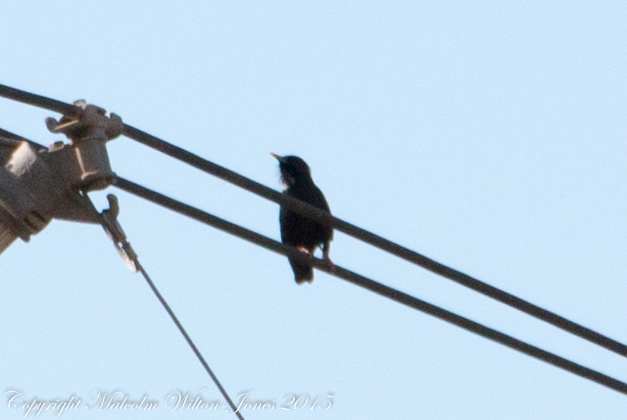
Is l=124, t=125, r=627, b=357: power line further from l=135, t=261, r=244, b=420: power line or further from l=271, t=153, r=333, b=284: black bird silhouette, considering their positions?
l=271, t=153, r=333, b=284: black bird silhouette

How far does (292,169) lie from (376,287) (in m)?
4.79

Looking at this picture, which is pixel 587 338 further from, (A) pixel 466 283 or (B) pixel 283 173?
(B) pixel 283 173

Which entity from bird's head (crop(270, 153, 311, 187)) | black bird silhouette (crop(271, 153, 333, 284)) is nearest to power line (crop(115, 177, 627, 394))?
black bird silhouette (crop(271, 153, 333, 284))

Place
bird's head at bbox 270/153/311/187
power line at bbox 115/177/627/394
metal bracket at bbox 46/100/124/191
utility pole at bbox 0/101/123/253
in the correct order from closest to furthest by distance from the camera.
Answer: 1. utility pole at bbox 0/101/123/253
2. metal bracket at bbox 46/100/124/191
3. power line at bbox 115/177/627/394
4. bird's head at bbox 270/153/311/187

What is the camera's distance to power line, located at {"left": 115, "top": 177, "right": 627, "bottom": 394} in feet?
14.3

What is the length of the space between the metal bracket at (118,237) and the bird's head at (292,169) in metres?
5.45

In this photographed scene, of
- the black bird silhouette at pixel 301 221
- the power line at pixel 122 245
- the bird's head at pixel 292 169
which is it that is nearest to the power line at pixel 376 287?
the power line at pixel 122 245

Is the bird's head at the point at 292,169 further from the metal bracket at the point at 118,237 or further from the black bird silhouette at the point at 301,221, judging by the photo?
the metal bracket at the point at 118,237

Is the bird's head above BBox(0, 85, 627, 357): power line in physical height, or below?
above

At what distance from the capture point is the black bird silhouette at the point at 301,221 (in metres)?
9.01

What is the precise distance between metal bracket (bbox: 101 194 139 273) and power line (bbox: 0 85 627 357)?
35 cm

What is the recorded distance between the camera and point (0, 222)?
375 centimetres

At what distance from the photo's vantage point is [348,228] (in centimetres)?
489

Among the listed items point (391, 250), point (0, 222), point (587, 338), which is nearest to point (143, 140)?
point (0, 222)
